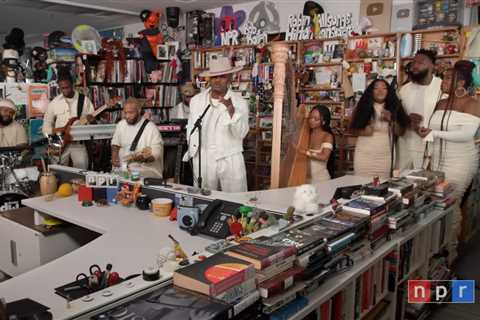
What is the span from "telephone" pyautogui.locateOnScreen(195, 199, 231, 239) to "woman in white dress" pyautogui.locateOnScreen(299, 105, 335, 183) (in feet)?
4.49

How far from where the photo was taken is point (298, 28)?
19.4 feet

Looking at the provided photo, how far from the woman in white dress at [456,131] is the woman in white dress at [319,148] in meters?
0.73

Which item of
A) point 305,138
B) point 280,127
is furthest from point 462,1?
point 280,127

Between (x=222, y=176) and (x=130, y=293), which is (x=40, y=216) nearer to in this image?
(x=222, y=176)

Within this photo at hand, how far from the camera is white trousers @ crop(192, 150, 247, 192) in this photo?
3492 millimetres

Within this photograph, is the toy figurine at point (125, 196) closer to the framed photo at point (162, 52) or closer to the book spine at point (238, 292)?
the book spine at point (238, 292)

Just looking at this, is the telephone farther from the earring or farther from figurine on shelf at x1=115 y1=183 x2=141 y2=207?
the earring

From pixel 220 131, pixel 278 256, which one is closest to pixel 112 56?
pixel 220 131

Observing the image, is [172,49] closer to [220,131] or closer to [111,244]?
[220,131]

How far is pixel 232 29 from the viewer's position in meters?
6.70

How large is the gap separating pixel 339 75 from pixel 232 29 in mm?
1984

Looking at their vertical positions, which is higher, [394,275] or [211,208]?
[211,208]

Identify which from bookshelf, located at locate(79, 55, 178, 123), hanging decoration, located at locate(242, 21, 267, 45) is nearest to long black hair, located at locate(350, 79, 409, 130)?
hanging decoration, located at locate(242, 21, 267, 45)

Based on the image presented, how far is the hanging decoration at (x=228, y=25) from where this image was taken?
6645 mm
